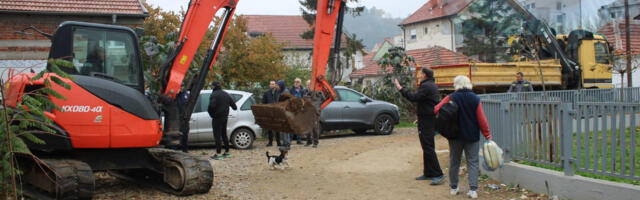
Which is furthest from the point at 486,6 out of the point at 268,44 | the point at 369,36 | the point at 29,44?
the point at 369,36

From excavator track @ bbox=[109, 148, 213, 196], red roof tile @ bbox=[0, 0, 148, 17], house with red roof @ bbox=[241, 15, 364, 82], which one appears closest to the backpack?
excavator track @ bbox=[109, 148, 213, 196]

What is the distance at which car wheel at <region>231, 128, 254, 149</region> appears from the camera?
1441 centimetres

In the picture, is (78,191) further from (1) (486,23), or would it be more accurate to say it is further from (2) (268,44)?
(2) (268,44)

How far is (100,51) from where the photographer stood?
7.69 metres

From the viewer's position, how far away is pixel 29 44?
1948cm

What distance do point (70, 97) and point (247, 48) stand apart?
57.9ft

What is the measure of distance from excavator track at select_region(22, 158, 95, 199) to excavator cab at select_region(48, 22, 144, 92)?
1.27 m

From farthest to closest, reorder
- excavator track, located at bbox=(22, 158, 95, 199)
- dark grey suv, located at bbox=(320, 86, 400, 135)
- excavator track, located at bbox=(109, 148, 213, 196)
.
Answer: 1. dark grey suv, located at bbox=(320, 86, 400, 135)
2. excavator track, located at bbox=(109, 148, 213, 196)
3. excavator track, located at bbox=(22, 158, 95, 199)

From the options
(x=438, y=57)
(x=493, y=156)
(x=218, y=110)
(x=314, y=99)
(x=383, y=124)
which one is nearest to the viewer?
(x=493, y=156)

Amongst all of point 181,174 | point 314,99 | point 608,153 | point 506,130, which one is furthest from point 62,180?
point 608,153

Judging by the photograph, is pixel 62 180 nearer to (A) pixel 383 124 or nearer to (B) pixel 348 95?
(B) pixel 348 95

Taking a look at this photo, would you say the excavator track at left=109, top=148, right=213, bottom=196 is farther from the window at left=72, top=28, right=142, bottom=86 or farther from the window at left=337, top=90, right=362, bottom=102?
the window at left=337, top=90, right=362, bottom=102

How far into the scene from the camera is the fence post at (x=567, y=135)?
6.95 meters

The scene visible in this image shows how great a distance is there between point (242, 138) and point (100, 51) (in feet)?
23.2
